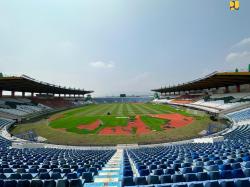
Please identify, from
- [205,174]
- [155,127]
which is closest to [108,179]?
[205,174]

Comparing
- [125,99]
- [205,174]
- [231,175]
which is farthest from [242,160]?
[125,99]

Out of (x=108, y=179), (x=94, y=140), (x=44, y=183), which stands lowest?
(x=94, y=140)

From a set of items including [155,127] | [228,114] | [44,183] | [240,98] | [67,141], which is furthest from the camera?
[240,98]

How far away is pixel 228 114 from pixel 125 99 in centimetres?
11884

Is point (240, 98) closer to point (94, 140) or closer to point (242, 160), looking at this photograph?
point (94, 140)

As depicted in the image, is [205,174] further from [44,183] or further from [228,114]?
[228,114]

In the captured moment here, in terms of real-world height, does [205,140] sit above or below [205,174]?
below

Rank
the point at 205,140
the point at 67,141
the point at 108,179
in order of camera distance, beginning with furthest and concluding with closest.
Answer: the point at 67,141
the point at 205,140
the point at 108,179

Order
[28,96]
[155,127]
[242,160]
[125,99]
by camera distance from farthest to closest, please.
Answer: [125,99]
[28,96]
[155,127]
[242,160]

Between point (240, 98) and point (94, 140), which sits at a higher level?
point (240, 98)

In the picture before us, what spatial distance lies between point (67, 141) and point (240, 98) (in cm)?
4585

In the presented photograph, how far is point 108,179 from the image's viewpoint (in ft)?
28.8

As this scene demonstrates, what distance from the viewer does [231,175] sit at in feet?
23.2

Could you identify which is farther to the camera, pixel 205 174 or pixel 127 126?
pixel 127 126
